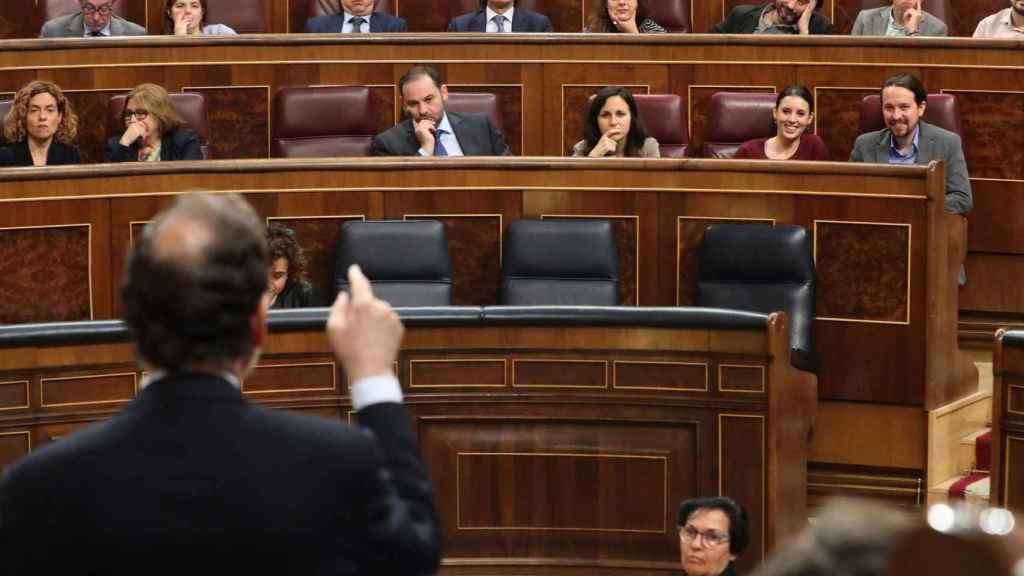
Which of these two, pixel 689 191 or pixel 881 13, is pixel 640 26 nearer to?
pixel 881 13

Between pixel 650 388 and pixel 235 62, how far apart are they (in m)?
2.11

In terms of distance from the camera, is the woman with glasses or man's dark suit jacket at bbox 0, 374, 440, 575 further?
the woman with glasses

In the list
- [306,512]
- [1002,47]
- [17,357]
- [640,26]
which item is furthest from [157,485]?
[640,26]

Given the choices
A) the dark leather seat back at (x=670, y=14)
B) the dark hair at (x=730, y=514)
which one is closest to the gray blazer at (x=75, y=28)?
the dark leather seat back at (x=670, y=14)

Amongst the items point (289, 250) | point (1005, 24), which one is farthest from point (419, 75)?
point (1005, 24)

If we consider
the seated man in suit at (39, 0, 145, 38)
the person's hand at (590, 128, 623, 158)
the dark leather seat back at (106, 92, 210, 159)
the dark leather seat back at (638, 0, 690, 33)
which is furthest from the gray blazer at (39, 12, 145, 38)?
the person's hand at (590, 128, 623, 158)

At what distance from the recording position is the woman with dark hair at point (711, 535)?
2955 millimetres

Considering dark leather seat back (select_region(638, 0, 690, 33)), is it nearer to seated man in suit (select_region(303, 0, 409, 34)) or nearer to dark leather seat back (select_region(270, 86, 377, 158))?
seated man in suit (select_region(303, 0, 409, 34))

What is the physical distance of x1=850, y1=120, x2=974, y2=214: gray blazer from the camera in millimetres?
4301

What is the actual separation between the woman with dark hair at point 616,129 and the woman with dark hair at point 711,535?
148 cm

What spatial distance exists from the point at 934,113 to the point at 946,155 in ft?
0.81

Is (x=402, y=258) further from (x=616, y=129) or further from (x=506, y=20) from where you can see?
(x=506, y=20)

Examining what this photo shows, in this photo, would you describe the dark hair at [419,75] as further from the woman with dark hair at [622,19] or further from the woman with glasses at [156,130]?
the woman with dark hair at [622,19]

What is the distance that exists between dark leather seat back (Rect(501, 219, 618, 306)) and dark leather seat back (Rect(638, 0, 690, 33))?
6.35 ft
